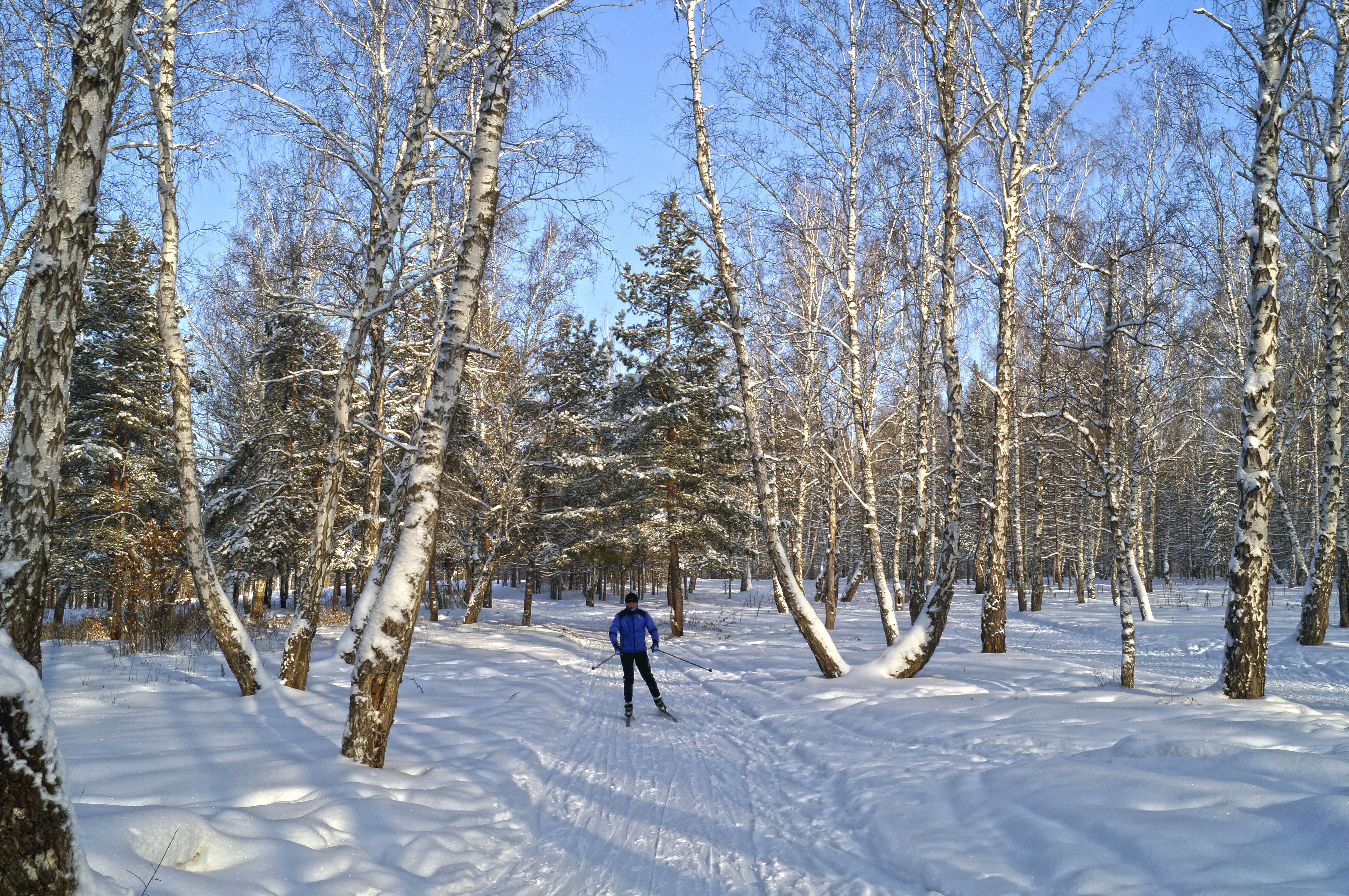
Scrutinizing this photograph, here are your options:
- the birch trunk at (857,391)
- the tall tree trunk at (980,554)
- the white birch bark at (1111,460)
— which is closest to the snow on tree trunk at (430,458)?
the white birch bark at (1111,460)

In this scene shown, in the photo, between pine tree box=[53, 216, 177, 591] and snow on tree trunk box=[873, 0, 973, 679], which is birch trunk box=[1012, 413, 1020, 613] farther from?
pine tree box=[53, 216, 177, 591]

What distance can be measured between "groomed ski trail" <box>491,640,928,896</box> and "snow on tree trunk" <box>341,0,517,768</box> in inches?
65.3

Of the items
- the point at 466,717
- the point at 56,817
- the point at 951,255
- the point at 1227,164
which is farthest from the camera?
the point at 1227,164

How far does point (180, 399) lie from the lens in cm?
779

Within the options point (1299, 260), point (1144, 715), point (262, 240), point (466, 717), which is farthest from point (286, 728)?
point (1299, 260)

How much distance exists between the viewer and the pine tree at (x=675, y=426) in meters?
20.4

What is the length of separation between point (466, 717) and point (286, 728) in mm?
2136

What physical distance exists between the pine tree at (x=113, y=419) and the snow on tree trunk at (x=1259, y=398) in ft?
75.0

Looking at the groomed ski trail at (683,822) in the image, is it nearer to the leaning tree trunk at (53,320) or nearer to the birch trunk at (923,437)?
the leaning tree trunk at (53,320)

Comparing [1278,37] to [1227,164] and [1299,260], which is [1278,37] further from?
[1299,260]

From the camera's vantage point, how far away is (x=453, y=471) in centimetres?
2309

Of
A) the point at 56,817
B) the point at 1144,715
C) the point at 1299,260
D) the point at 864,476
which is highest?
the point at 1299,260

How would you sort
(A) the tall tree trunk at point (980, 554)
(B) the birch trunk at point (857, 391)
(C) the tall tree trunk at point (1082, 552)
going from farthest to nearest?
1. (C) the tall tree trunk at point (1082, 552)
2. (A) the tall tree trunk at point (980, 554)
3. (B) the birch trunk at point (857, 391)

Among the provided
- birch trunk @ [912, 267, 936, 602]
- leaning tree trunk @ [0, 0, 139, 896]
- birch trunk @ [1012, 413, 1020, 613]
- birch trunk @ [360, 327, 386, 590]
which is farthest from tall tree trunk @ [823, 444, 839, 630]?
leaning tree trunk @ [0, 0, 139, 896]
